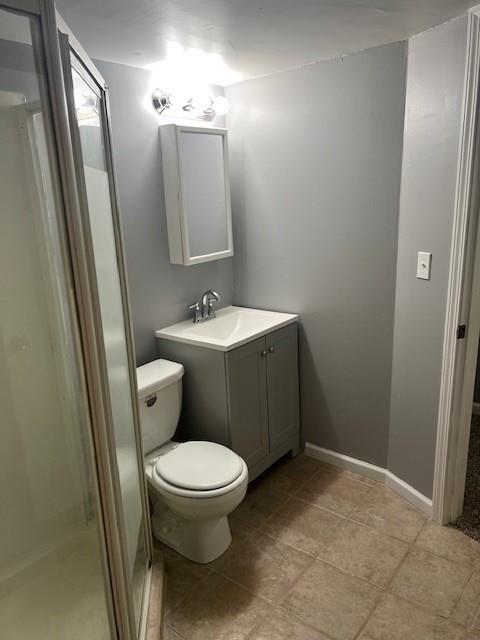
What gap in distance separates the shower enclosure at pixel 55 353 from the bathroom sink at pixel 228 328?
2.68ft

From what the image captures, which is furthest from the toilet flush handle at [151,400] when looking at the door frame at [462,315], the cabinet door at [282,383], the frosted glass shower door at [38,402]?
the door frame at [462,315]

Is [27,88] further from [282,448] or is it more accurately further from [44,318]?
[282,448]

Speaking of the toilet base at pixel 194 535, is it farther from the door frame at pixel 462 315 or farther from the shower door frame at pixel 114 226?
the door frame at pixel 462 315

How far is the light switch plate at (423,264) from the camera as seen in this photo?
1.99 meters

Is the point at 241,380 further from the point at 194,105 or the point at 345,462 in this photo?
the point at 194,105

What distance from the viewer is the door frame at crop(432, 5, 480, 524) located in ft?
5.65

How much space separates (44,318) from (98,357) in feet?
0.53

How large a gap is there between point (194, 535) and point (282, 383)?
0.88m

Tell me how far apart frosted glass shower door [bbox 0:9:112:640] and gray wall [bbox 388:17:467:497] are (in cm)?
149

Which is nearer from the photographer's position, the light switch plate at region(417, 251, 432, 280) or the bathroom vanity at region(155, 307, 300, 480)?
the light switch plate at region(417, 251, 432, 280)

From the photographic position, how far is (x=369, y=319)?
2.34 metres

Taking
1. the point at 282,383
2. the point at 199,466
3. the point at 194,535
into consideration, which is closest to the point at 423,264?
the point at 282,383

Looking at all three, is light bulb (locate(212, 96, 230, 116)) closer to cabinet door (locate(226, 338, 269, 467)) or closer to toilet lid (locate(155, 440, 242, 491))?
cabinet door (locate(226, 338, 269, 467))

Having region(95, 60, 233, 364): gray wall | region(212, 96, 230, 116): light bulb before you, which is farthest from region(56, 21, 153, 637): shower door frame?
region(212, 96, 230, 116): light bulb
